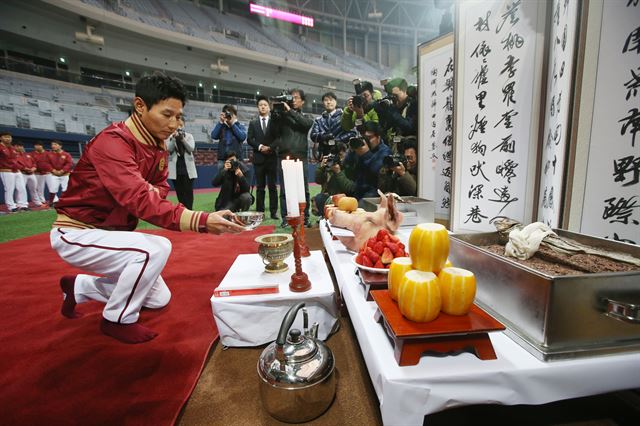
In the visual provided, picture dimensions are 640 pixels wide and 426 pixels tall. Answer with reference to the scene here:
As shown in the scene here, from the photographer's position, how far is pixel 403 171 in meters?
2.76

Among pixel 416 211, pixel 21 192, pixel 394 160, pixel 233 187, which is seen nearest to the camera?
pixel 416 211

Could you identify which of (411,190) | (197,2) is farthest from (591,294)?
(197,2)

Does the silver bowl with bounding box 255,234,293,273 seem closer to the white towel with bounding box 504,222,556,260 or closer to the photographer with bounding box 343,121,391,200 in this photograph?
the white towel with bounding box 504,222,556,260

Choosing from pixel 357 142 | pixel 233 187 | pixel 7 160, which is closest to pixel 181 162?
pixel 233 187

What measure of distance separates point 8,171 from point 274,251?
870 cm

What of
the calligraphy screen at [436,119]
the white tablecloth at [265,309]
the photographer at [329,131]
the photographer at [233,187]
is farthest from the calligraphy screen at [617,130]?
the photographer at [233,187]

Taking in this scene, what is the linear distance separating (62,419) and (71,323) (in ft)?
3.00

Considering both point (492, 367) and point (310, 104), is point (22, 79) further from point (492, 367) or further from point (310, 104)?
point (492, 367)

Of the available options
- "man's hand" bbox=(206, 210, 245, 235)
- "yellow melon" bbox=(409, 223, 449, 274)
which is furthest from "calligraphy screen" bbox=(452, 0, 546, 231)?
"man's hand" bbox=(206, 210, 245, 235)

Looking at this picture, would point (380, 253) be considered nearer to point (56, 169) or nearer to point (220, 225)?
point (220, 225)

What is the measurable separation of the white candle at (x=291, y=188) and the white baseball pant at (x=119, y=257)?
2.86ft

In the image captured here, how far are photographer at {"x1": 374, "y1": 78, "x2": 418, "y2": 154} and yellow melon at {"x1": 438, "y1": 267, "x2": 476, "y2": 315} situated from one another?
7.76ft

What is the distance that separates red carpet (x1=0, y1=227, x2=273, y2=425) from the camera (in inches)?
47.0

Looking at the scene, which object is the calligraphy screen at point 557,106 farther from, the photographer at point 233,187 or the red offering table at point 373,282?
the photographer at point 233,187
